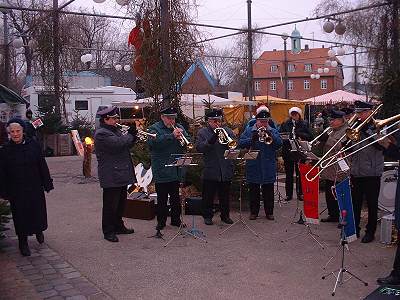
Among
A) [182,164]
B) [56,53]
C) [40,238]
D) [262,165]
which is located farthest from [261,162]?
[56,53]

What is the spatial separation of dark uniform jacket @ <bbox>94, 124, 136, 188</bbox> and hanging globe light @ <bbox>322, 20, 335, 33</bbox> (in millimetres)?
12482

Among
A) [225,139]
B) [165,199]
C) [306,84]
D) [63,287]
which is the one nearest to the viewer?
[63,287]

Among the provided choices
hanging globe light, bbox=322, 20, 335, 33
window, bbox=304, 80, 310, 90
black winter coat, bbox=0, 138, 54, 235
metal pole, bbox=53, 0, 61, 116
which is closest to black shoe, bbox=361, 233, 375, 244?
black winter coat, bbox=0, 138, 54, 235

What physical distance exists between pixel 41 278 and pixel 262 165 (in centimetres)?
401

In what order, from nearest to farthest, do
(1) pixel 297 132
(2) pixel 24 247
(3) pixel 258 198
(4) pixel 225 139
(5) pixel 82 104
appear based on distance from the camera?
(2) pixel 24 247 < (4) pixel 225 139 < (3) pixel 258 198 < (1) pixel 297 132 < (5) pixel 82 104

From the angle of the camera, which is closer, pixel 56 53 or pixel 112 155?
pixel 112 155

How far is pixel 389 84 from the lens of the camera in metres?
9.41

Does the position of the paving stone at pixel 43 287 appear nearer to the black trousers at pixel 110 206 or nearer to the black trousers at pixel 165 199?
the black trousers at pixel 110 206

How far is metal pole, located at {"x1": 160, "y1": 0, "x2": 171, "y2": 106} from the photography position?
11000mm

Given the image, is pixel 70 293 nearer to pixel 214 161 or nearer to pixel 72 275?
pixel 72 275

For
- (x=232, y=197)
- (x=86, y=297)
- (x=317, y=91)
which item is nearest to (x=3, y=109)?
(x=232, y=197)

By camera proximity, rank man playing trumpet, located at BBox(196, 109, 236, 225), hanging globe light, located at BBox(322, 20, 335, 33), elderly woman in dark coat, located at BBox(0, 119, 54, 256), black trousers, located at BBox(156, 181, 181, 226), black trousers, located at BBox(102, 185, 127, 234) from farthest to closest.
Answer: hanging globe light, located at BBox(322, 20, 335, 33) → man playing trumpet, located at BBox(196, 109, 236, 225) → black trousers, located at BBox(156, 181, 181, 226) → black trousers, located at BBox(102, 185, 127, 234) → elderly woman in dark coat, located at BBox(0, 119, 54, 256)

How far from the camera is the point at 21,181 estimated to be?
22.0 ft

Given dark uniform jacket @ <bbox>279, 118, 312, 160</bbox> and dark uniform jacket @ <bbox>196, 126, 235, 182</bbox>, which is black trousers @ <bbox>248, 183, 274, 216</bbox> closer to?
dark uniform jacket @ <bbox>196, 126, 235, 182</bbox>
